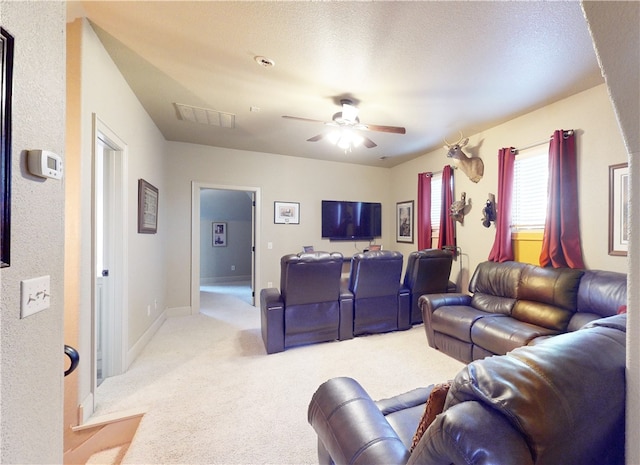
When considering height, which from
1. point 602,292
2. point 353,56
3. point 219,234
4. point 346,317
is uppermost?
point 353,56

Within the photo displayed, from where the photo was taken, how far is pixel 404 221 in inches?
219

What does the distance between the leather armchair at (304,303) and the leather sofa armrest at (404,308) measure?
0.90 meters

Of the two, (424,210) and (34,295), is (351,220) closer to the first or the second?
(424,210)

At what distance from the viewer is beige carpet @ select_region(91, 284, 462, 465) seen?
1.65 metres

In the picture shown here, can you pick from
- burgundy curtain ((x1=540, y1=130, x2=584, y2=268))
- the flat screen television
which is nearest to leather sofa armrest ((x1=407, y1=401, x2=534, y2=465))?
burgundy curtain ((x1=540, y1=130, x2=584, y2=268))

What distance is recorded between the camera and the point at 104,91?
2.15 meters

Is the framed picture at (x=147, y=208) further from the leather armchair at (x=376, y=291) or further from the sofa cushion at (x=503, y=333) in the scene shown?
the sofa cushion at (x=503, y=333)

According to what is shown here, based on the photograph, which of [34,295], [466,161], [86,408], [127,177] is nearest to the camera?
[34,295]

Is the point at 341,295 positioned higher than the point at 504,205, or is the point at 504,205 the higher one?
the point at 504,205

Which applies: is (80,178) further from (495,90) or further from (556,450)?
(495,90)

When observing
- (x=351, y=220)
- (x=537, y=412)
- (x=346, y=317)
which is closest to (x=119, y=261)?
(x=346, y=317)

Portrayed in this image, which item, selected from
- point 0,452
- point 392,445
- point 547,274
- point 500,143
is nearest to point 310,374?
point 392,445

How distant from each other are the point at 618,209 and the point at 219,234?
24.7ft

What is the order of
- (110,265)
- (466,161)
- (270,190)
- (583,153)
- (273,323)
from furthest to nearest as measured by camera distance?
(270,190) → (466,161) → (273,323) → (583,153) → (110,265)
